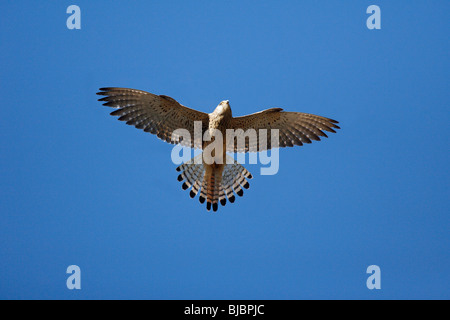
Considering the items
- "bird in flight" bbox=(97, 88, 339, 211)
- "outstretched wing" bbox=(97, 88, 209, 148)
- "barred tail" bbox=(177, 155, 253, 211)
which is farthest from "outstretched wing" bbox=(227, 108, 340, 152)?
"outstretched wing" bbox=(97, 88, 209, 148)

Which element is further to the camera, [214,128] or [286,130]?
[286,130]

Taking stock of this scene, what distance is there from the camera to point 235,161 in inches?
410

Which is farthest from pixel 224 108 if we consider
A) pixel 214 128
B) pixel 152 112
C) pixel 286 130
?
pixel 286 130

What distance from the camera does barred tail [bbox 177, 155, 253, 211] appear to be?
33.9ft

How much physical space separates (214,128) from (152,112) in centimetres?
121

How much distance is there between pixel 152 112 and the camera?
9.80 metres

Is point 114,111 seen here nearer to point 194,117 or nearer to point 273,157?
point 194,117

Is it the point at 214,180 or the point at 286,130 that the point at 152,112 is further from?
the point at 286,130

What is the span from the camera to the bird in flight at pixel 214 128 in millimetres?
9664

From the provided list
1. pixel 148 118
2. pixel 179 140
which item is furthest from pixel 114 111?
pixel 179 140

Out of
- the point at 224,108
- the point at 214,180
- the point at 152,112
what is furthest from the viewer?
the point at 214,180

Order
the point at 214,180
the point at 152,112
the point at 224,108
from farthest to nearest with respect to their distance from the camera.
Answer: the point at 214,180 < the point at 152,112 < the point at 224,108

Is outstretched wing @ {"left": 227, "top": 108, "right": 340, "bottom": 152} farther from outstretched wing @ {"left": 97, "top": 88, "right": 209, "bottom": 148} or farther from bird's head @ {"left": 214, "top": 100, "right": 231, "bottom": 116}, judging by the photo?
outstretched wing @ {"left": 97, "top": 88, "right": 209, "bottom": 148}
